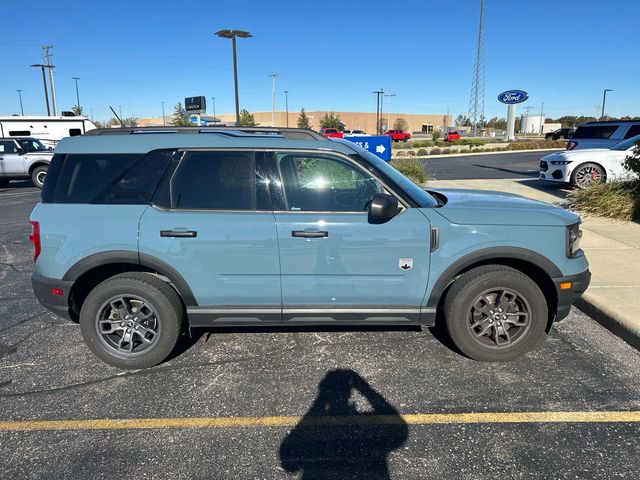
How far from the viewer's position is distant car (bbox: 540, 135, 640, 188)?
11156mm

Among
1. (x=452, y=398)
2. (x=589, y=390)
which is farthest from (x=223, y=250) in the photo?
(x=589, y=390)

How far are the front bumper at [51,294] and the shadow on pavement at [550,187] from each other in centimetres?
1106

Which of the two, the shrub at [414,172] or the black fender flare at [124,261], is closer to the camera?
the black fender flare at [124,261]

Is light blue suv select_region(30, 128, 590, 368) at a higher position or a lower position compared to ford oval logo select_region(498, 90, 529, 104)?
lower

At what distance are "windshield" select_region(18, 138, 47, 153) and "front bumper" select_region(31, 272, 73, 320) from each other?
15.3 metres

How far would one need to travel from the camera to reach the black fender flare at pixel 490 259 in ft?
11.2

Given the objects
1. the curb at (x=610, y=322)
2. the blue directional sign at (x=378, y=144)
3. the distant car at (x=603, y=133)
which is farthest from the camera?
the distant car at (x=603, y=133)

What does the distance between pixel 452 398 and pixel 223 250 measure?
1.95 meters

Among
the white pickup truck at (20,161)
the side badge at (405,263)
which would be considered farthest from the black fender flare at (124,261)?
the white pickup truck at (20,161)

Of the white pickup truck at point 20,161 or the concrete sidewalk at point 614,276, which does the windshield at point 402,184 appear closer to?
the concrete sidewalk at point 614,276

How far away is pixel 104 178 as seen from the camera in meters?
3.45

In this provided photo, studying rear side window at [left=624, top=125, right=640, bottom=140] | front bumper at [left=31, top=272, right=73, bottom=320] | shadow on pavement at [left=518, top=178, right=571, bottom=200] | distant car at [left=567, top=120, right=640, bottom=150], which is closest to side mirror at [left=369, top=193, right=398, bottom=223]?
front bumper at [left=31, top=272, right=73, bottom=320]

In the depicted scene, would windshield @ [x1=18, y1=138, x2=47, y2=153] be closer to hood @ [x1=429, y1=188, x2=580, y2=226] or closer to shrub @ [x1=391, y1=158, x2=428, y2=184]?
shrub @ [x1=391, y1=158, x2=428, y2=184]

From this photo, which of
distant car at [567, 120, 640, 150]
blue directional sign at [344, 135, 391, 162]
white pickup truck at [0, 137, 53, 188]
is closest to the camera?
blue directional sign at [344, 135, 391, 162]
